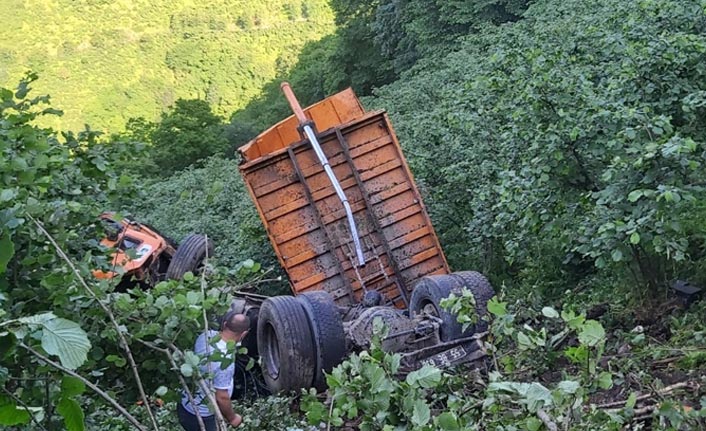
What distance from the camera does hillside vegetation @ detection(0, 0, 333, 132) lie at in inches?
2672

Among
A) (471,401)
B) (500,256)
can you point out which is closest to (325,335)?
(500,256)

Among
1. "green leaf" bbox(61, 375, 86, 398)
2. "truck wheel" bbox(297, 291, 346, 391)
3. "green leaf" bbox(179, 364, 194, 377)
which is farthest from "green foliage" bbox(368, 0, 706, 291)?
"green leaf" bbox(61, 375, 86, 398)

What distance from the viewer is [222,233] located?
11219 millimetres

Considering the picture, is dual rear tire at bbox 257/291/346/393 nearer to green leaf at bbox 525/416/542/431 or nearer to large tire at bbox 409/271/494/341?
large tire at bbox 409/271/494/341

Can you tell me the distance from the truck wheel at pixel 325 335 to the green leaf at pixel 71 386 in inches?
163

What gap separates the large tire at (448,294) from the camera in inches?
252

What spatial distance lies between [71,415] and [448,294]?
445 centimetres

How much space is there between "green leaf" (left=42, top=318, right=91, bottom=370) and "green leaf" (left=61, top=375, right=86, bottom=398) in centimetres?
32

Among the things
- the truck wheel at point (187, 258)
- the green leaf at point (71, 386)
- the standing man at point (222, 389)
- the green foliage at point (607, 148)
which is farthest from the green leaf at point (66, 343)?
the truck wheel at point (187, 258)

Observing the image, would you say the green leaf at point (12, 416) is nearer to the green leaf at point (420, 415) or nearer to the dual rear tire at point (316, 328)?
the green leaf at point (420, 415)

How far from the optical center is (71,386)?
237 centimetres

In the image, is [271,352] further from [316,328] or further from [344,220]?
[344,220]

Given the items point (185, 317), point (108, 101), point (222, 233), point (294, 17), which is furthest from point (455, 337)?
point (294, 17)

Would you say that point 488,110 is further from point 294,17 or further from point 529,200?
point 294,17
